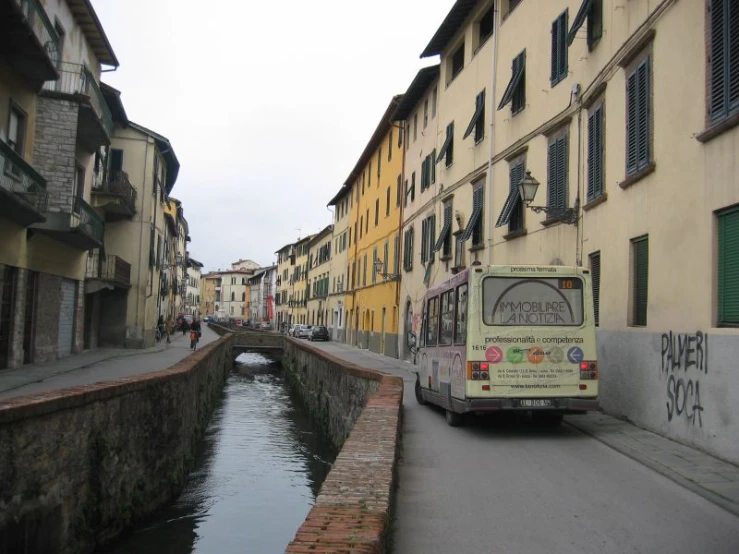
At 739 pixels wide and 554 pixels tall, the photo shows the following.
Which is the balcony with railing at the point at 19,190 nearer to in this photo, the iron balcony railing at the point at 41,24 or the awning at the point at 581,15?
the iron balcony railing at the point at 41,24

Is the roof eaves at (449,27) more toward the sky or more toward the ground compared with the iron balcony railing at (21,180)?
more toward the sky

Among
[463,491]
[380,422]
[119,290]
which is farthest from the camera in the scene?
[119,290]

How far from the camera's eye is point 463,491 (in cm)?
644

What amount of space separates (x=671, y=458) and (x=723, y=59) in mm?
4825

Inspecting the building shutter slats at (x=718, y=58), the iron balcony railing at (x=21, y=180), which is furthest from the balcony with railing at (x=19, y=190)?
the building shutter slats at (x=718, y=58)

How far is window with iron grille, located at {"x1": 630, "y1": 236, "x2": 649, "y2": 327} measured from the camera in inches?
411

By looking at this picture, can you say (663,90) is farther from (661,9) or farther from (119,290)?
(119,290)

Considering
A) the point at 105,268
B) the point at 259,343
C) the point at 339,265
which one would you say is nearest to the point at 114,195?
the point at 105,268

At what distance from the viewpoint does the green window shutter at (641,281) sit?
1042 centimetres

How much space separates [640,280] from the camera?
1060 centimetres

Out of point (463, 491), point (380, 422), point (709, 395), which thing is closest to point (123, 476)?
point (380, 422)

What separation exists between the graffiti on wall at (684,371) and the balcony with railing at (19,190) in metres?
12.5

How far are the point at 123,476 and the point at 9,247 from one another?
9.31 metres

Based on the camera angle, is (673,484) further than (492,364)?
No
